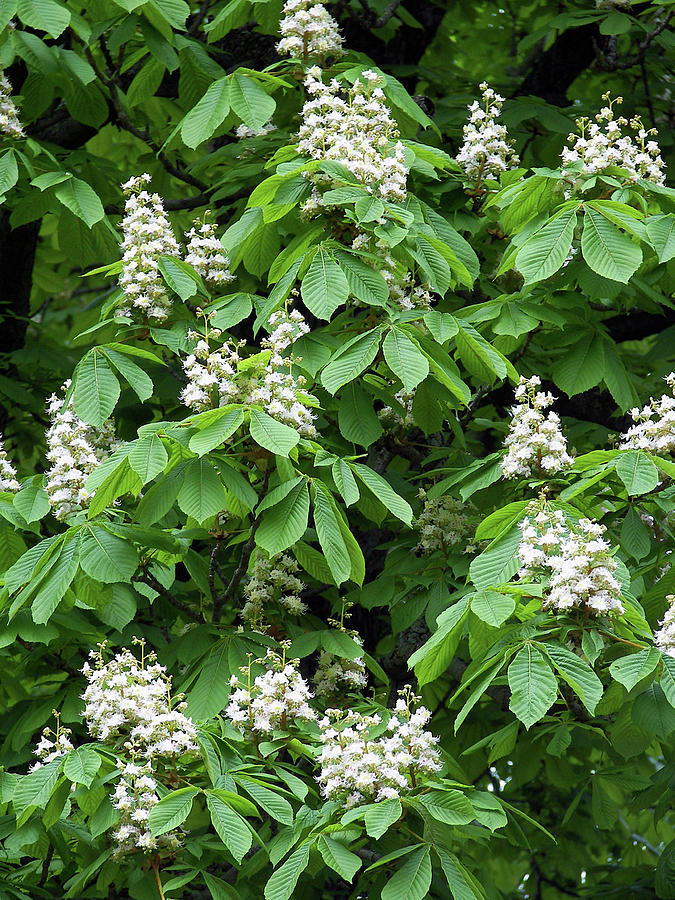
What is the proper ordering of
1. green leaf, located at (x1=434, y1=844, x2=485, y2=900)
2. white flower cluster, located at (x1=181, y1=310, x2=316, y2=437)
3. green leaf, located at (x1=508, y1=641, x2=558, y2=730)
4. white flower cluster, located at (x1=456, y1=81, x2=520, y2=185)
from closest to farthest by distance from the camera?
green leaf, located at (x1=508, y1=641, x2=558, y2=730) → green leaf, located at (x1=434, y1=844, x2=485, y2=900) → white flower cluster, located at (x1=181, y1=310, x2=316, y2=437) → white flower cluster, located at (x1=456, y1=81, x2=520, y2=185)

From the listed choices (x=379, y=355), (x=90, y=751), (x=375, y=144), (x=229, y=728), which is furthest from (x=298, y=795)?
(x=375, y=144)

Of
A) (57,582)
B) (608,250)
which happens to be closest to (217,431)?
(57,582)

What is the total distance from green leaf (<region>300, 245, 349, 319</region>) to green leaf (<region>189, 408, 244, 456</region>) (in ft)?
1.62

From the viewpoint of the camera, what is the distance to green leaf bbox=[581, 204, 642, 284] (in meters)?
3.43

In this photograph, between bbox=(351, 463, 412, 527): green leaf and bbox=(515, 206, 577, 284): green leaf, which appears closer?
bbox=(351, 463, 412, 527): green leaf

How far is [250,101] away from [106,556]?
5.77 ft

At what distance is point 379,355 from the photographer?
3.83 m

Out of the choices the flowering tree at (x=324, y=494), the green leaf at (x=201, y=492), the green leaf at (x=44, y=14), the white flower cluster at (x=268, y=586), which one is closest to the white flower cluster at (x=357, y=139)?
the flowering tree at (x=324, y=494)

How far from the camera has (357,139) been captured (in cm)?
378

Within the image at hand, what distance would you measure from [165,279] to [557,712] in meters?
1.99

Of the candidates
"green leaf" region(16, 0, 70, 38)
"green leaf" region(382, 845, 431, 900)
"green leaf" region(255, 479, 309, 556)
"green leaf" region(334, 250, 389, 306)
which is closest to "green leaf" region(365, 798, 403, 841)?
"green leaf" region(382, 845, 431, 900)

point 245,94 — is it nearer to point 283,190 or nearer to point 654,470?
point 283,190

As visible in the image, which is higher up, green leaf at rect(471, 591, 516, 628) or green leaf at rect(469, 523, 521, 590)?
green leaf at rect(471, 591, 516, 628)

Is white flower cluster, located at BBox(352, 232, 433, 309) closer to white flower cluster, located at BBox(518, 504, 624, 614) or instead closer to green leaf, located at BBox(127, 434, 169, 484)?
green leaf, located at BBox(127, 434, 169, 484)
